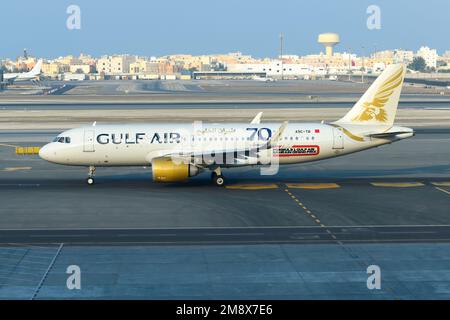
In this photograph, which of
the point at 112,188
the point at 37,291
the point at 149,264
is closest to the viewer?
the point at 37,291

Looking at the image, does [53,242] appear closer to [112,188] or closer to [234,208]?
[234,208]

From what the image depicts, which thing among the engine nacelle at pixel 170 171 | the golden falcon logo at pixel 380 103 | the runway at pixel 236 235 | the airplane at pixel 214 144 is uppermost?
the golden falcon logo at pixel 380 103

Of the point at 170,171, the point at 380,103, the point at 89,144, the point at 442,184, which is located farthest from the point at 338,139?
the point at 89,144

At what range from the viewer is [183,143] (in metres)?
44.5

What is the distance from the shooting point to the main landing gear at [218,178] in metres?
44.2

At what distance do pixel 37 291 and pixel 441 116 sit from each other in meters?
93.8

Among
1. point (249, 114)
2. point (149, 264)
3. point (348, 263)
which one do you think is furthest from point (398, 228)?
point (249, 114)

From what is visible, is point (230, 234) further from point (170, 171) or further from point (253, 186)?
point (253, 186)

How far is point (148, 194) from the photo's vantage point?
4147 centimetres

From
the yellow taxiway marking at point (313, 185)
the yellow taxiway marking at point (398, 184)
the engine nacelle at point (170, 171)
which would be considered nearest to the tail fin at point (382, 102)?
the yellow taxiway marking at point (398, 184)

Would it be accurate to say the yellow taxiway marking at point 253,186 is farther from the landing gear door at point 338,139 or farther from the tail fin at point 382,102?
the tail fin at point 382,102

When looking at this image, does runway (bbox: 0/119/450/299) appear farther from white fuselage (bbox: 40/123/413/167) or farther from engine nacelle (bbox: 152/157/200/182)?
white fuselage (bbox: 40/123/413/167)

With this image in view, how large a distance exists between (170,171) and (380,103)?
667 inches
